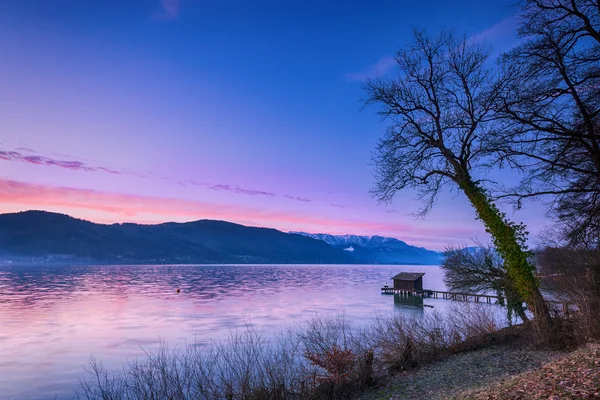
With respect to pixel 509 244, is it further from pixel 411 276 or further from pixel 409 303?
pixel 411 276

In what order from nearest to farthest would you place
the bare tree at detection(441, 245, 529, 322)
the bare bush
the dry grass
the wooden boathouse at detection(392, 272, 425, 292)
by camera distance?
the dry grass → the bare bush → the bare tree at detection(441, 245, 529, 322) → the wooden boathouse at detection(392, 272, 425, 292)

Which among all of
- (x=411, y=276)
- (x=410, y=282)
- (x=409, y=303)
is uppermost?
(x=411, y=276)

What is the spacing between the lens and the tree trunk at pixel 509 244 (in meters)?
16.5

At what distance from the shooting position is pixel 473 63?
1838 cm

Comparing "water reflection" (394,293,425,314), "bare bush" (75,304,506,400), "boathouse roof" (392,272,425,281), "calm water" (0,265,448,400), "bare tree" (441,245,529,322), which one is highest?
"bare tree" (441,245,529,322)

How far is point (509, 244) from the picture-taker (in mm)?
17125

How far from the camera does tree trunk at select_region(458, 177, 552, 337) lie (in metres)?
16.5

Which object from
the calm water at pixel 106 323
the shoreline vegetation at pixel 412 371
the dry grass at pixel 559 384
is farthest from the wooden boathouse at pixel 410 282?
the dry grass at pixel 559 384

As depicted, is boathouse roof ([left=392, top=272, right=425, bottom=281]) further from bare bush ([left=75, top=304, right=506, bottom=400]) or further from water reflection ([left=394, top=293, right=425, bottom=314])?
bare bush ([left=75, top=304, right=506, bottom=400])

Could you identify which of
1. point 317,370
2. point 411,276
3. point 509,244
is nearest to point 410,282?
point 411,276

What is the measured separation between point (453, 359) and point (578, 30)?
12357 millimetres

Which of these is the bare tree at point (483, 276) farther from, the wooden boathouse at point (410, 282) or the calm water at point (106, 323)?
the wooden boathouse at point (410, 282)

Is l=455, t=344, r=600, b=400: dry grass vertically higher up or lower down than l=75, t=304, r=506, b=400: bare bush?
higher up

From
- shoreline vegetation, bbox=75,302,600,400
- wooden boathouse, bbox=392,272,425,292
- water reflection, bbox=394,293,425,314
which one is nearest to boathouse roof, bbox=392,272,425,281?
wooden boathouse, bbox=392,272,425,292
